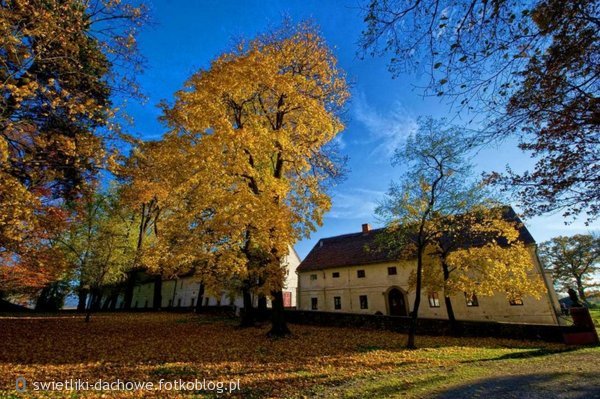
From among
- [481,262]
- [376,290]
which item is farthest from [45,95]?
[376,290]

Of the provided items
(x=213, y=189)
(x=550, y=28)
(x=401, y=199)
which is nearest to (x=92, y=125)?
(x=213, y=189)

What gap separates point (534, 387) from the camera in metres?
6.27

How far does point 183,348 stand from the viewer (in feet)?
36.1

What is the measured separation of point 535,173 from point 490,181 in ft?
3.45

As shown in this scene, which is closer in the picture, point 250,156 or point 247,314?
point 250,156

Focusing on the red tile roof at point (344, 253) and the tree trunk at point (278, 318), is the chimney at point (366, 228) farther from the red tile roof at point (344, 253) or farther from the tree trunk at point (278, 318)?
the tree trunk at point (278, 318)

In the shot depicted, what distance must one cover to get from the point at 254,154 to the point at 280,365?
29.1ft

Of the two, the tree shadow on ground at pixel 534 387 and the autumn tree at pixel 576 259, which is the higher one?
the autumn tree at pixel 576 259

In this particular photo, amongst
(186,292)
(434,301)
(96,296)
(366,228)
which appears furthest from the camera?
(186,292)

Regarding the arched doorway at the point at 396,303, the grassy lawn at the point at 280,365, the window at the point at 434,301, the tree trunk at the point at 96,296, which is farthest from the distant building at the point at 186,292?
the grassy lawn at the point at 280,365

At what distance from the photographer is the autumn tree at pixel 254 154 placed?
11.9 meters

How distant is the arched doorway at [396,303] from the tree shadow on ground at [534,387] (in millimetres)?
22968

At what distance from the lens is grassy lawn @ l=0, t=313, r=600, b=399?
6411mm

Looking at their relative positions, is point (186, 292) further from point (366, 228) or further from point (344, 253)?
point (366, 228)
